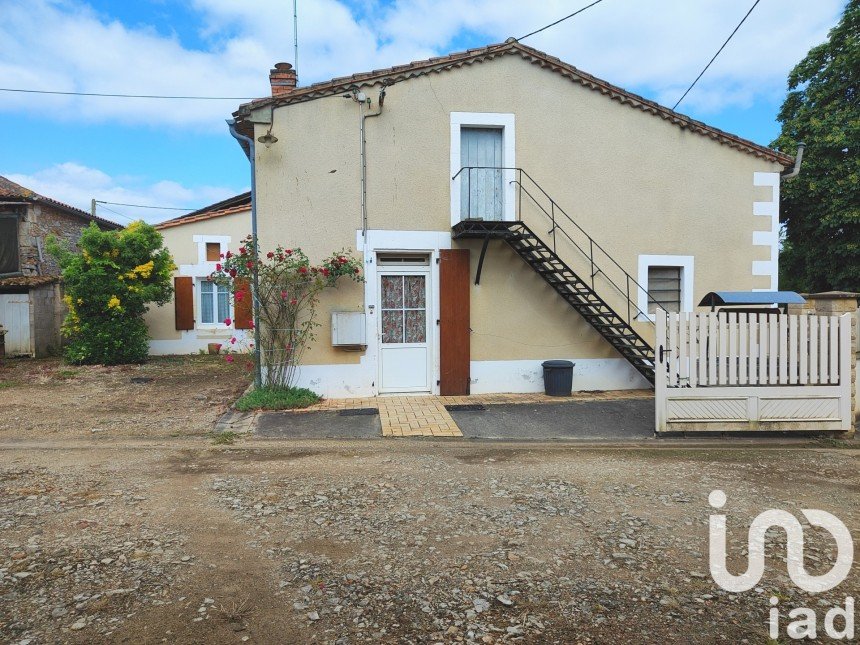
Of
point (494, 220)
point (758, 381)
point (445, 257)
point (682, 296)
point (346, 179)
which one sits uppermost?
point (346, 179)

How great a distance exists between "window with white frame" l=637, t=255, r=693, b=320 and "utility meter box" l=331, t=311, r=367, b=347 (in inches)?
193

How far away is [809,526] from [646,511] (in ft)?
3.68

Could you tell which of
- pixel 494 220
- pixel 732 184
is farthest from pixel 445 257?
pixel 732 184

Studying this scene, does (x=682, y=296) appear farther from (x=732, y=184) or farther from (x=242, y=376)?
(x=242, y=376)

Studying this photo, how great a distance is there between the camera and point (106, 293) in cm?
1270

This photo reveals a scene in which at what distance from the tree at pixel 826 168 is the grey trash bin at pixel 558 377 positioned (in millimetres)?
11336

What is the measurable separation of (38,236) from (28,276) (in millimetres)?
1287

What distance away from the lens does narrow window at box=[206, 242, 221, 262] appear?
1555 centimetres

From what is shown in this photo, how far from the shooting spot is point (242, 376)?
454 inches

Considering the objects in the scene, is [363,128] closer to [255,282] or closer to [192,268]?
[255,282]

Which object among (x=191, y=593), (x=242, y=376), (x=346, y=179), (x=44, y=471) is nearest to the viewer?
(x=191, y=593)

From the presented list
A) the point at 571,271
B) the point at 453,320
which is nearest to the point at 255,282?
the point at 453,320

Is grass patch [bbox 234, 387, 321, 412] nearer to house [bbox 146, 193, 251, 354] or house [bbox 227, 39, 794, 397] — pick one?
house [bbox 227, 39, 794, 397]

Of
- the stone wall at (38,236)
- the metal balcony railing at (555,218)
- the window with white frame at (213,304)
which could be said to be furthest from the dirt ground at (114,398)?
the metal balcony railing at (555,218)
